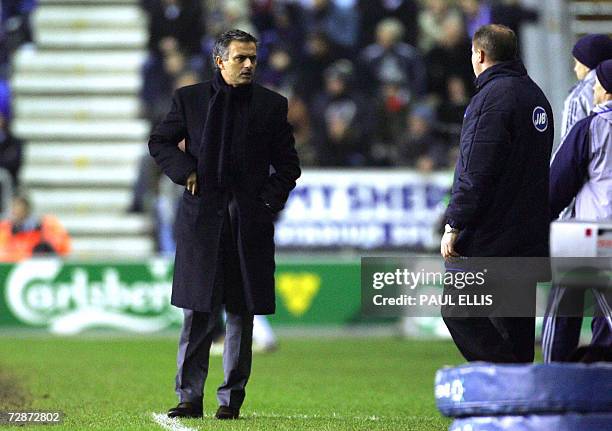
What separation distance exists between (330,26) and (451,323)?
15.0 m

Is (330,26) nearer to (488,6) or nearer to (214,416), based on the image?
(488,6)

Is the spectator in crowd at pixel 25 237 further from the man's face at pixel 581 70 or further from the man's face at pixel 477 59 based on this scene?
the man's face at pixel 477 59

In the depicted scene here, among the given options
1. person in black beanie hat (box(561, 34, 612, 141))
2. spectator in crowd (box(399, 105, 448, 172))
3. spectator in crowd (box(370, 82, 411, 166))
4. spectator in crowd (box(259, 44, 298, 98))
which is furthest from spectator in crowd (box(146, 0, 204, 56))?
person in black beanie hat (box(561, 34, 612, 141))

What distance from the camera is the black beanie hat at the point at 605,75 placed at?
26.3ft

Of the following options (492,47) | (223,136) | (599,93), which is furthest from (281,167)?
(599,93)

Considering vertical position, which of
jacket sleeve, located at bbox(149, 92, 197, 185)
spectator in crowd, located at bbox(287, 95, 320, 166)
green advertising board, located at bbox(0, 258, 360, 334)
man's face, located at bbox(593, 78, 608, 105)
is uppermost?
man's face, located at bbox(593, 78, 608, 105)

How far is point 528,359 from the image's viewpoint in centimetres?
756

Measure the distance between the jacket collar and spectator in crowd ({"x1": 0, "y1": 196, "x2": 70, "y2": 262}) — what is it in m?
11.7

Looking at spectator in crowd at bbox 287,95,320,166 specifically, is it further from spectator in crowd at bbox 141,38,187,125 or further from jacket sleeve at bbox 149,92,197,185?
jacket sleeve at bbox 149,92,197,185

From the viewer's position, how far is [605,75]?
8.04m

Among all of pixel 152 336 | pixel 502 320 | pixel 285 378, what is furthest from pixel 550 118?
pixel 152 336

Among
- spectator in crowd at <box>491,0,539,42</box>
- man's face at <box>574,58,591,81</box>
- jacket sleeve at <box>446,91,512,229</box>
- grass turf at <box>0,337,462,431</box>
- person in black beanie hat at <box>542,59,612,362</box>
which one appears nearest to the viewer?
jacket sleeve at <box>446,91,512,229</box>

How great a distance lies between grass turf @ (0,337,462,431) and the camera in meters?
8.46

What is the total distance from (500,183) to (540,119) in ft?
1.35
